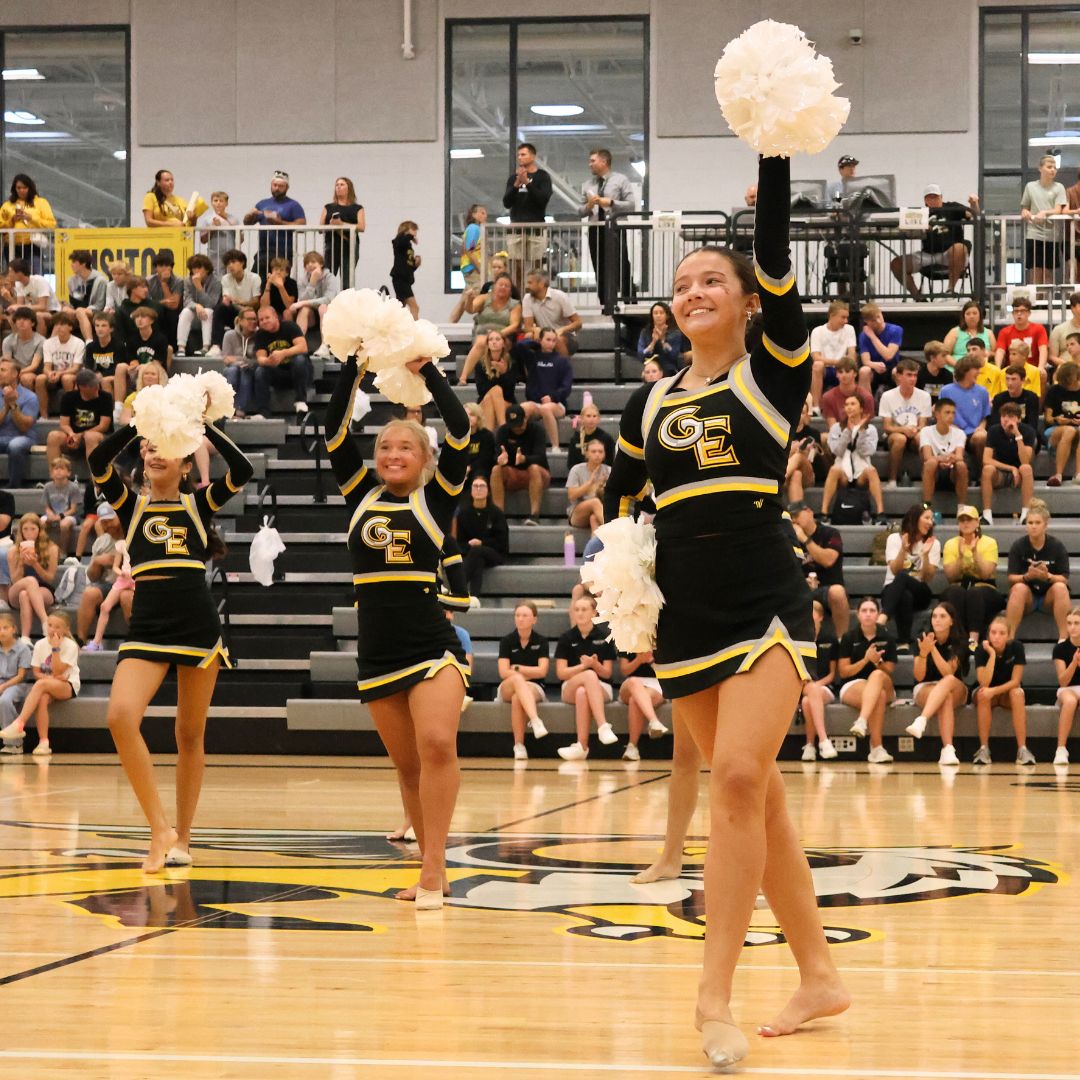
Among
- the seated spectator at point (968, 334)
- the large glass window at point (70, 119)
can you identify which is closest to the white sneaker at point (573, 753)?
the seated spectator at point (968, 334)

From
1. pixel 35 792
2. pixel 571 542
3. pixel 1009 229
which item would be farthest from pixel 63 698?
pixel 1009 229

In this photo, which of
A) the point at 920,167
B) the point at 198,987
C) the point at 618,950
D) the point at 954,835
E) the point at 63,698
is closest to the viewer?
the point at 198,987

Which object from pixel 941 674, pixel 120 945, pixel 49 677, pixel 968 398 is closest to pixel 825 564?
pixel 941 674

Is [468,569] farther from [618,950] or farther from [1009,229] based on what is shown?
[618,950]

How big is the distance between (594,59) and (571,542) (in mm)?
7841

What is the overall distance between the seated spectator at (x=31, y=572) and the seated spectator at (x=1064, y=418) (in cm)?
853

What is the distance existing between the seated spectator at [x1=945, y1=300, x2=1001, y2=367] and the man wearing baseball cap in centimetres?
102

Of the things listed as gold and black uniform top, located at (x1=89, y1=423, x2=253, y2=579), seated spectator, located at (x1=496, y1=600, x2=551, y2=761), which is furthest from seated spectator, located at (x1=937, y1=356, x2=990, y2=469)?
gold and black uniform top, located at (x1=89, y1=423, x2=253, y2=579)

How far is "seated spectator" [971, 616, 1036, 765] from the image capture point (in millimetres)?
11391

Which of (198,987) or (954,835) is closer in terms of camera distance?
(198,987)

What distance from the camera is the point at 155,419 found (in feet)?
20.8

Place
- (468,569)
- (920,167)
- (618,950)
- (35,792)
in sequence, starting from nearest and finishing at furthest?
(618,950) < (35,792) < (468,569) < (920,167)

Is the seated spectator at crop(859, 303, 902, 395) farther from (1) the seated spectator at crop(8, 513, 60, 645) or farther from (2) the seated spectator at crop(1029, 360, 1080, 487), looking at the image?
(1) the seated spectator at crop(8, 513, 60, 645)

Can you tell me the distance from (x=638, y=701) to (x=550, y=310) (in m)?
5.76
